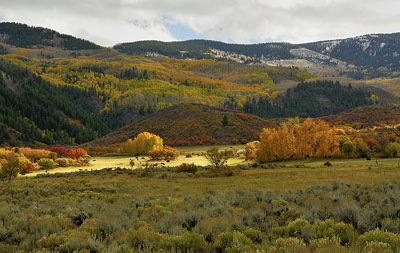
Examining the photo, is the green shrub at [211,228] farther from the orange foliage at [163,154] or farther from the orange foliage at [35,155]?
the orange foliage at [35,155]

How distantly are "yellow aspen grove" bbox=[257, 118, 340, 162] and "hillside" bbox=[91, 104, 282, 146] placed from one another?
4538 cm

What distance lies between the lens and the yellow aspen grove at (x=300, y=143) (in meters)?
57.3

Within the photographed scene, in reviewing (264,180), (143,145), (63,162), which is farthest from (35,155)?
(264,180)

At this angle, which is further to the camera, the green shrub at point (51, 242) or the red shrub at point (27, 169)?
the red shrub at point (27, 169)

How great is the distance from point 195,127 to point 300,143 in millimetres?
68087

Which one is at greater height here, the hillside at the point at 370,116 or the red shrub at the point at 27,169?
the hillside at the point at 370,116

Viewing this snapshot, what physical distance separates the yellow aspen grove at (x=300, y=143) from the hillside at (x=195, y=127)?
45380mm

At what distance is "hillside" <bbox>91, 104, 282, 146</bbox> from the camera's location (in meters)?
112

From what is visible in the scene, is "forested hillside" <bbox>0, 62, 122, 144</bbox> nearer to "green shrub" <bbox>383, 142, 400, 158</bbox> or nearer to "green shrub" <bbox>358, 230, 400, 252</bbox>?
"green shrub" <bbox>383, 142, 400, 158</bbox>

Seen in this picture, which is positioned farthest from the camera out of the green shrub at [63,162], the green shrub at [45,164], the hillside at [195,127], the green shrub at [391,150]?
the hillside at [195,127]

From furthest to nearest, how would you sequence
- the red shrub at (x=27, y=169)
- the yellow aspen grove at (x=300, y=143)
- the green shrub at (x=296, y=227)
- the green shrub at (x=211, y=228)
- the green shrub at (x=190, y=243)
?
the yellow aspen grove at (x=300, y=143) < the red shrub at (x=27, y=169) < the green shrub at (x=296, y=227) < the green shrub at (x=211, y=228) < the green shrub at (x=190, y=243)

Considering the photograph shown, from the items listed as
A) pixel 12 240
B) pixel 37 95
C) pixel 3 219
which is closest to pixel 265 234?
pixel 12 240

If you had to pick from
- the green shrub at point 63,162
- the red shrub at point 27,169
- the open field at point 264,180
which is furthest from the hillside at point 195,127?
the open field at point 264,180

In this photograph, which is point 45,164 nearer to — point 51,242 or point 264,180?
point 264,180
